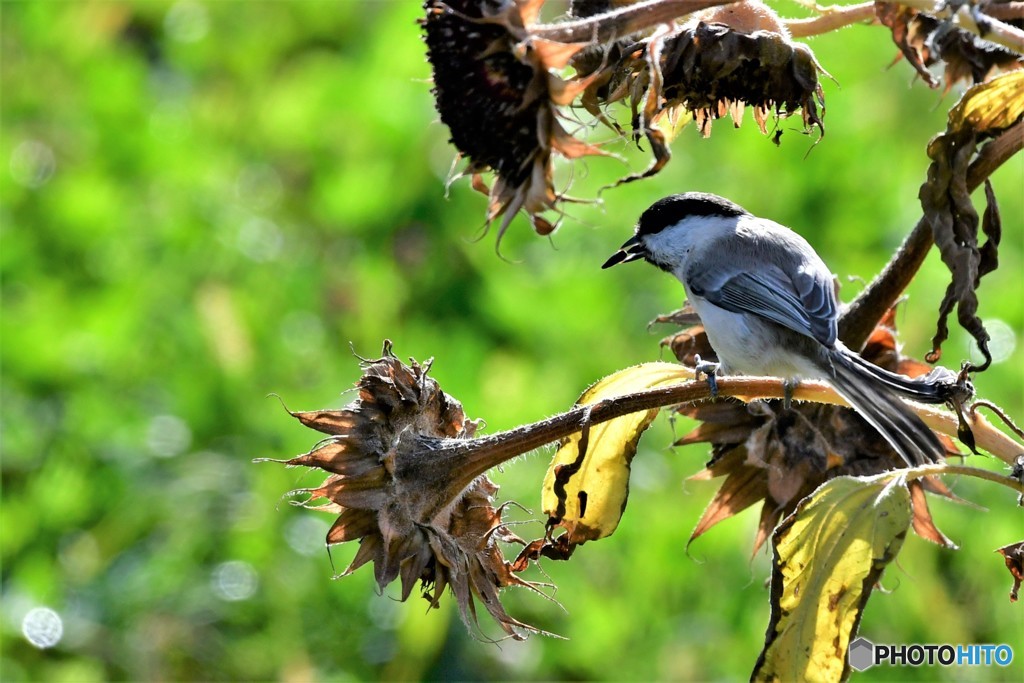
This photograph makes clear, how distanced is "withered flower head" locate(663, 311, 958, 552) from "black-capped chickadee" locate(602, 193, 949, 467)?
44 millimetres

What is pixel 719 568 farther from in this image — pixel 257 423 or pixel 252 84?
pixel 252 84

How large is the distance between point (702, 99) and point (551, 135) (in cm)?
13

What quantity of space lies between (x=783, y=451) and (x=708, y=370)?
9 centimetres

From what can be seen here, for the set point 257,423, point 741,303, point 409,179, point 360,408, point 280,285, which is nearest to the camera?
point 360,408

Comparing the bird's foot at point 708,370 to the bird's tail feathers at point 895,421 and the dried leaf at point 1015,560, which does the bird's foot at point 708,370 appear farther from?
the dried leaf at point 1015,560

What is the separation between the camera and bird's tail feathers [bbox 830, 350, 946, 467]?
97cm

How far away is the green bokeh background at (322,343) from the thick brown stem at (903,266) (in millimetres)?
915

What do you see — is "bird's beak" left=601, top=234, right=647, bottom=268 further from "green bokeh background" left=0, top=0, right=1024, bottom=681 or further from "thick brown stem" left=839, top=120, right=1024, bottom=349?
"green bokeh background" left=0, top=0, right=1024, bottom=681

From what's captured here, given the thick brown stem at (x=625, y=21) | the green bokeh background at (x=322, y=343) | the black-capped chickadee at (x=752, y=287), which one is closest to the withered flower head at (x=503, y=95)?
the thick brown stem at (x=625, y=21)

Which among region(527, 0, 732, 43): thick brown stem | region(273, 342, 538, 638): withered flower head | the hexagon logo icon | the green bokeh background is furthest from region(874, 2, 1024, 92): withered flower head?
the green bokeh background

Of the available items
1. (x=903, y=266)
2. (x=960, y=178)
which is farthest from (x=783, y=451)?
(x=960, y=178)

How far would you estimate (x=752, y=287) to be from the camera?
1.52 m

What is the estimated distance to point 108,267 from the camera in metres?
3.22

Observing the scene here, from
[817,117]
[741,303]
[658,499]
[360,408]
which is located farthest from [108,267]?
[817,117]
